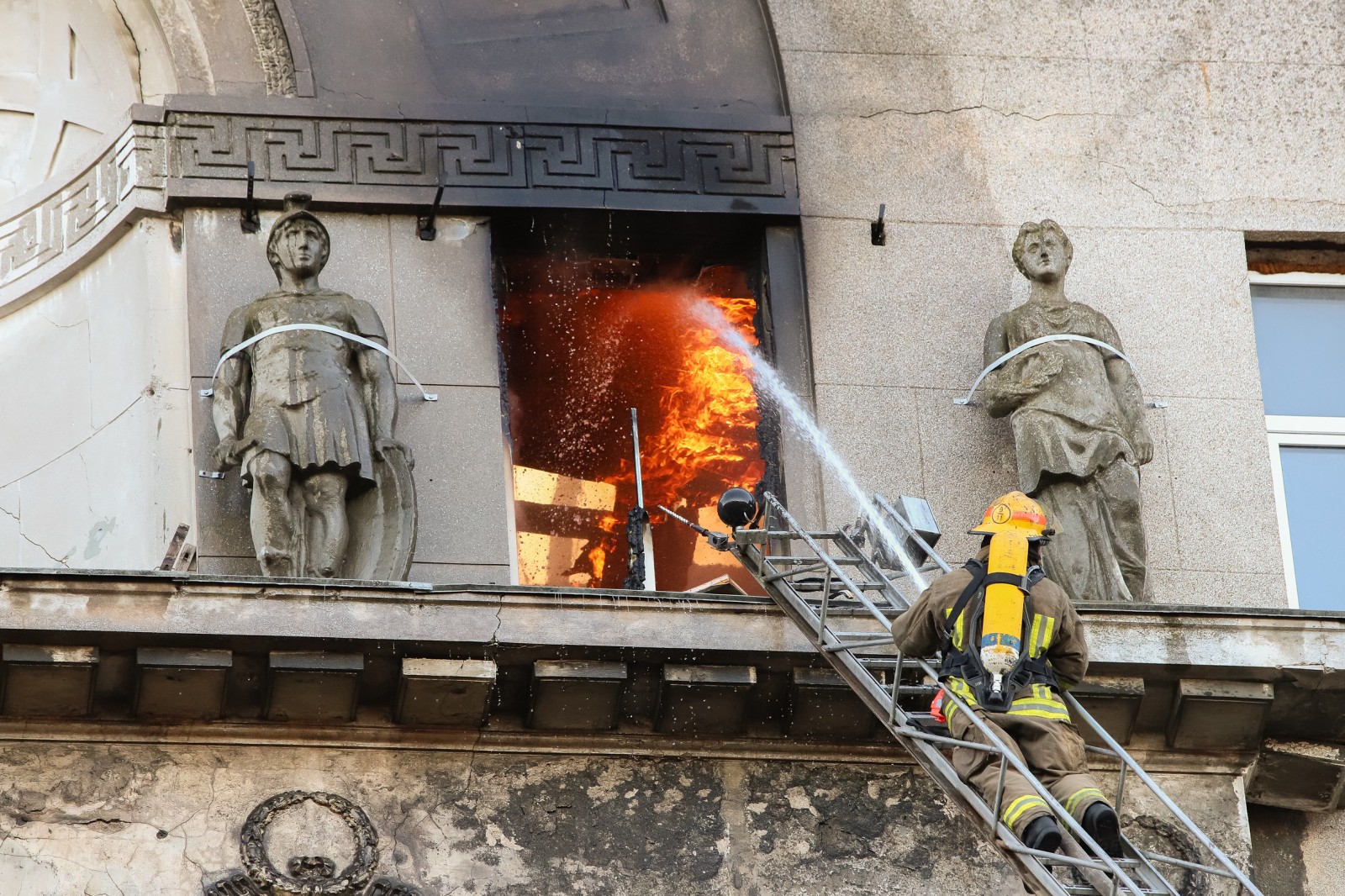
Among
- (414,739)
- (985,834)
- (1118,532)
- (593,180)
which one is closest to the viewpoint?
(985,834)

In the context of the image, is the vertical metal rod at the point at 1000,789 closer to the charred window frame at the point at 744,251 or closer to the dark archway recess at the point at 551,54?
the charred window frame at the point at 744,251

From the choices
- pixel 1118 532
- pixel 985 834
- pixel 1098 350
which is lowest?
pixel 985 834

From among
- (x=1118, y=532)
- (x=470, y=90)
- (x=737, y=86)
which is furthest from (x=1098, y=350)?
(x=470, y=90)

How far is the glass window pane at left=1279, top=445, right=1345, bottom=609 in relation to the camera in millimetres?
14688

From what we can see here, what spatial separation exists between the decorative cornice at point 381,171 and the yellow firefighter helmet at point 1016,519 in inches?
154

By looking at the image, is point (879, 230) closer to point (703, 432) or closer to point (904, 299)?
point (904, 299)

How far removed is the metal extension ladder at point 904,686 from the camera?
1048 cm

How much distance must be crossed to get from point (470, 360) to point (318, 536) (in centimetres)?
156

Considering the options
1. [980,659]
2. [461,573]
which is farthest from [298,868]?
[980,659]

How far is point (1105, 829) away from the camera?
1057 cm

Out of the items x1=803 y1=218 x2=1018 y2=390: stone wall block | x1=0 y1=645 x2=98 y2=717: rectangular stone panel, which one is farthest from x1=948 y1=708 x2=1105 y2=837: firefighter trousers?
x1=0 y1=645 x2=98 y2=717: rectangular stone panel

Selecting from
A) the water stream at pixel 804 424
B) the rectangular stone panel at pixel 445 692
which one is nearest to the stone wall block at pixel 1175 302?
the water stream at pixel 804 424

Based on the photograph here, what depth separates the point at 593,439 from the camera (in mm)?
17516

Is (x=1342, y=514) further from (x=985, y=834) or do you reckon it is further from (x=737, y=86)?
(x=985, y=834)
